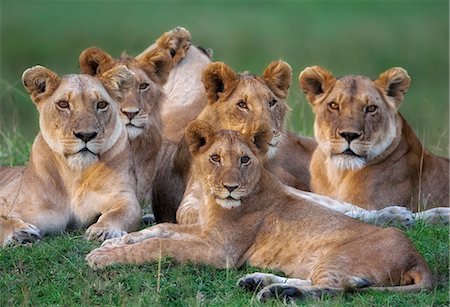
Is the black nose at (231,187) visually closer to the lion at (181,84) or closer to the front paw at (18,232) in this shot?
the front paw at (18,232)

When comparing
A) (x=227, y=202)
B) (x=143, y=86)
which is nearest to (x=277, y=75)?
(x=143, y=86)

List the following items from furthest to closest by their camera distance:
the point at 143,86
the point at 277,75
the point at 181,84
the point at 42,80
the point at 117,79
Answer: the point at 181,84, the point at 143,86, the point at 277,75, the point at 117,79, the point at 42,80

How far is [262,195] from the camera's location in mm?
7801

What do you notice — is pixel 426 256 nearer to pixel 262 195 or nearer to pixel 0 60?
pixel 262 195

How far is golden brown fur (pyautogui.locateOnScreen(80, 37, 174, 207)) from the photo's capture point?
890 centimetres

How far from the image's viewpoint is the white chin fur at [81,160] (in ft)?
26.8

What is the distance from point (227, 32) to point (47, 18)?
4.66m

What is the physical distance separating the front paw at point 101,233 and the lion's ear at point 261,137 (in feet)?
2.68

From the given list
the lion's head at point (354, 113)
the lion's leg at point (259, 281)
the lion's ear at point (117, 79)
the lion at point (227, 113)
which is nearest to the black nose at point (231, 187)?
the lion's leg at point (259, 281)

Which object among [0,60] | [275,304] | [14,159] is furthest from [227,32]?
[275,304]

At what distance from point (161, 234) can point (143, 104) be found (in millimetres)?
1416

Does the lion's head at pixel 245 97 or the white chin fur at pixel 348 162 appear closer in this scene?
the lion's head at pixel 245 97

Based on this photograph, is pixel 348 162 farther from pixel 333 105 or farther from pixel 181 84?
pixel 181 84

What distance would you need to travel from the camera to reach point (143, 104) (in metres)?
9.09
